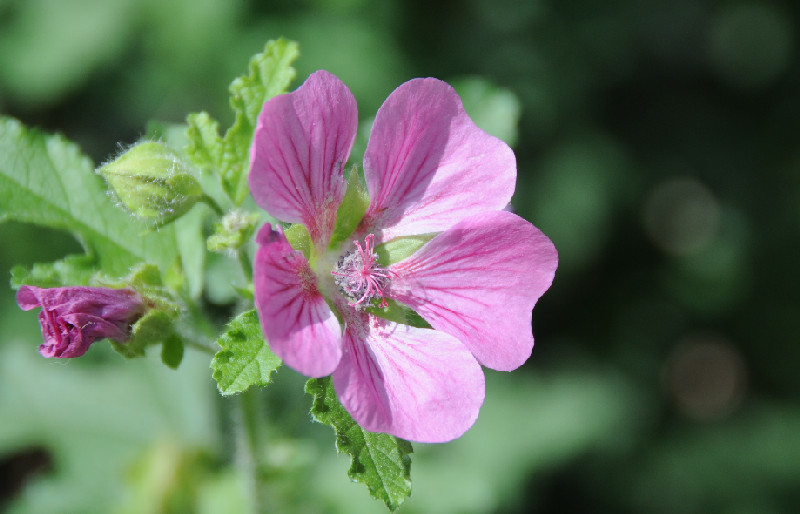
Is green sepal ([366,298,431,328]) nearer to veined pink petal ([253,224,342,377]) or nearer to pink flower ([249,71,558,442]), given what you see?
pink flower ([249,71,558,442])

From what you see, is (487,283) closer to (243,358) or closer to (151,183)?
(243,358)

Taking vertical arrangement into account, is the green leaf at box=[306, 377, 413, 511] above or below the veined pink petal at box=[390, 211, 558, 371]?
below

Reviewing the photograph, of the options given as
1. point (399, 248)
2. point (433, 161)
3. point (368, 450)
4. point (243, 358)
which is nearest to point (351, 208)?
point (399, 248)

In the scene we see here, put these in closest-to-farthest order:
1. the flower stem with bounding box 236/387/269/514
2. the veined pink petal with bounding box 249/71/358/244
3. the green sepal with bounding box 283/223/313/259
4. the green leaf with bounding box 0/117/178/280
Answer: the veined pink petal with bounding box 249/71/358/244 → the green sepal with bounding box 283/223/313/259 → the green leaf with bounding box 0/117/178/280 → the flower stem with bounding box 236/387/269/514

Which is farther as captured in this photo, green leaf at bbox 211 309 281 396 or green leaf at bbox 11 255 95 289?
green leaf at bbox 11 255 95 289

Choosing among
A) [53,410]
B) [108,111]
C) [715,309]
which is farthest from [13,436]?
[715,309]

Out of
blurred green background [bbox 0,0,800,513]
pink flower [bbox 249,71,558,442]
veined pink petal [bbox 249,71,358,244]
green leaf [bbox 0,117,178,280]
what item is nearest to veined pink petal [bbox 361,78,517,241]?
pink flower [bbox 249,71,558,442]

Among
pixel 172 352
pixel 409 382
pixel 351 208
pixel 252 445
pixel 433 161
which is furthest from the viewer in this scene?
pixel 252 445
